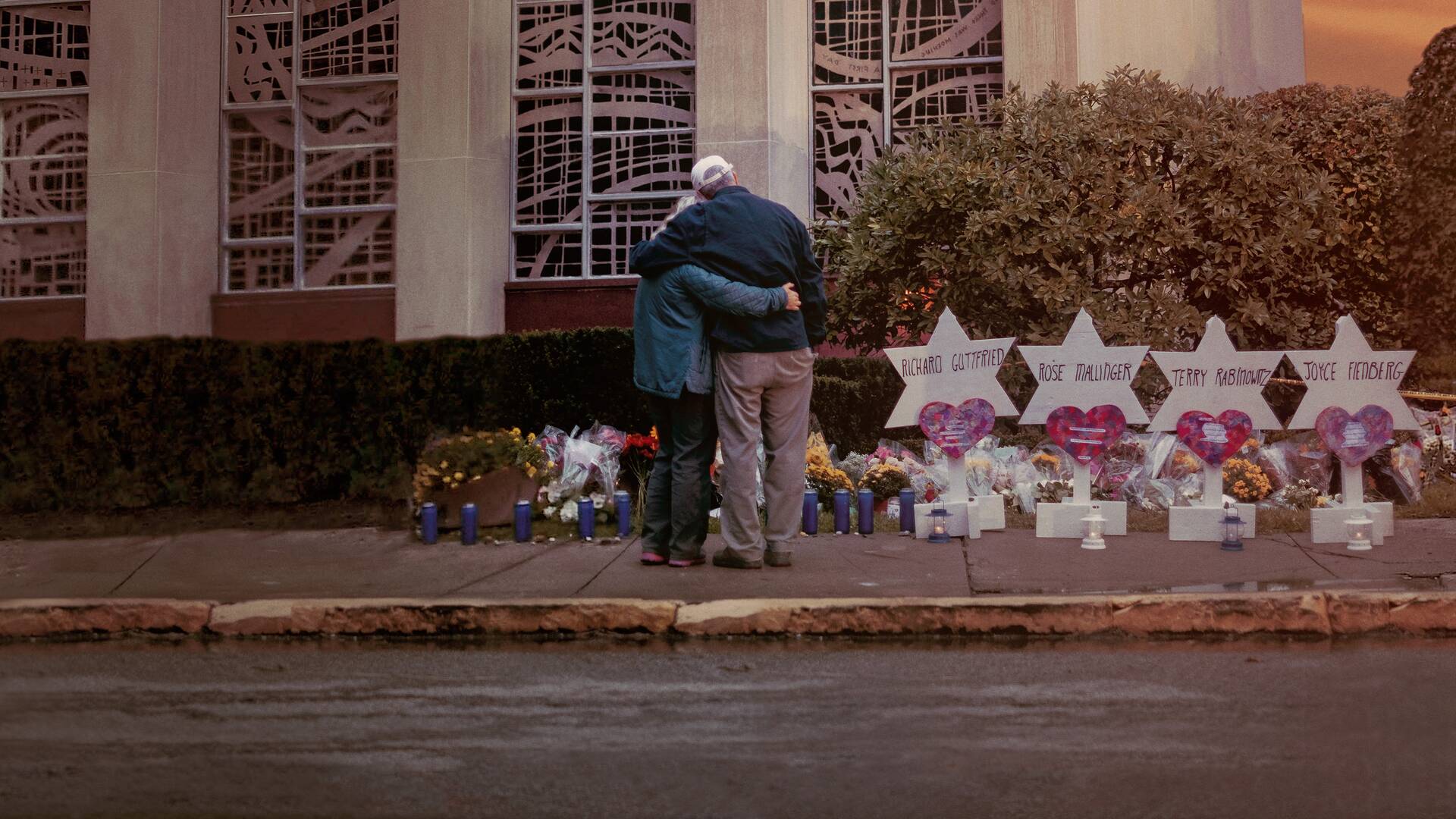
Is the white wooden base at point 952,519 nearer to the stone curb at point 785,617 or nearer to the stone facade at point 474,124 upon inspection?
the stone curb at point 785,617

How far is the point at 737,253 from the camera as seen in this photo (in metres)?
7.37

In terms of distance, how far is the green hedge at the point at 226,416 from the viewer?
9.84m

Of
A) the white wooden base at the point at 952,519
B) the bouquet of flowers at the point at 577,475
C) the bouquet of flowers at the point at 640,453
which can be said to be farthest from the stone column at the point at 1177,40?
the white wooden base at the point at 952,519

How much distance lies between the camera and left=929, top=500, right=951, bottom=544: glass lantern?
8.21 m

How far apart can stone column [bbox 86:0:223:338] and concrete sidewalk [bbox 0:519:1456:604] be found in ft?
26.6

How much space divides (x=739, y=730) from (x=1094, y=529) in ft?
12.1

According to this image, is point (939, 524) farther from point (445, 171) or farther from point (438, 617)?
point (445, 171)

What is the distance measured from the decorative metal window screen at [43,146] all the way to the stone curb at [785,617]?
12.0m

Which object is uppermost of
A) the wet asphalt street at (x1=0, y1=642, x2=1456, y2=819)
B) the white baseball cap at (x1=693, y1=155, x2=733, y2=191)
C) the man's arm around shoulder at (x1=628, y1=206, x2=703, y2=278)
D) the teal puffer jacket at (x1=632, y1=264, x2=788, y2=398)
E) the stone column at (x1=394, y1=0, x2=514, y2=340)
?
the stone column at (x1=394, y1=0, x2=514, y2=340)

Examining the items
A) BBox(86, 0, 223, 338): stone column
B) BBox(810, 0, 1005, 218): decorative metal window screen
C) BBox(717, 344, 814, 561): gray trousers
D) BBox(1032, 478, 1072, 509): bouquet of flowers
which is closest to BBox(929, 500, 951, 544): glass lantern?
BBox(717, 344, 814, 561): gray trousers

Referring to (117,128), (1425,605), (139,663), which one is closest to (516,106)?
(117,128)

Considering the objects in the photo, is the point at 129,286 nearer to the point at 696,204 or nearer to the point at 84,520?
the point at 84,520

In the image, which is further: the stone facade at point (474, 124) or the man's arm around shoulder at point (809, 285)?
the stone facade at point (474, 124)

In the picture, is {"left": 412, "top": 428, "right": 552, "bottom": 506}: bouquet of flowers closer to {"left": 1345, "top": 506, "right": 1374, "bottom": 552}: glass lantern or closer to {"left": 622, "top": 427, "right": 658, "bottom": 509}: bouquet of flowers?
{"left": 622, "top": 427, "right": 658, "bottom": 509}: bouquet of flowers
